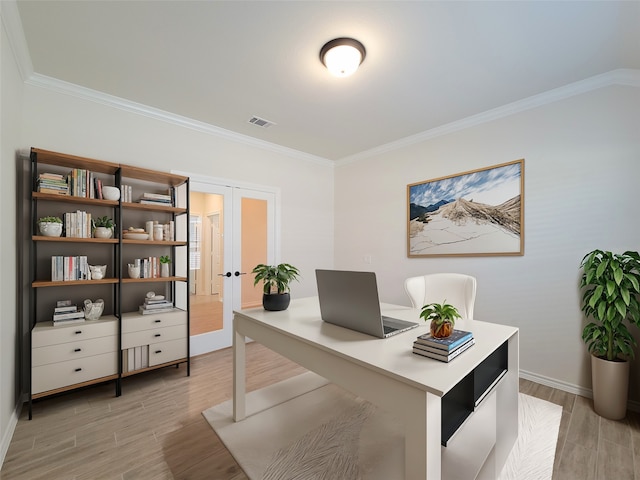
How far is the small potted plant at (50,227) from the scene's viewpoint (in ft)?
7.13

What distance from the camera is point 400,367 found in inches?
40.3

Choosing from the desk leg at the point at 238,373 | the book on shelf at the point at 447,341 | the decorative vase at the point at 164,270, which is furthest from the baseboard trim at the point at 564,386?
the decorative vase at the point at 164,270

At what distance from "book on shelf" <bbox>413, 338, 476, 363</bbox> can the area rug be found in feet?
2.84

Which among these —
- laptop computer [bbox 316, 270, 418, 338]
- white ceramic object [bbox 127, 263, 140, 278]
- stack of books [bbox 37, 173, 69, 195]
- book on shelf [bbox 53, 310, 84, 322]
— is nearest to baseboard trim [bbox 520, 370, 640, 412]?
laptop computer [bbox 316, 270, 418, 338]

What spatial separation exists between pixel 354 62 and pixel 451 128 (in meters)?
1.76

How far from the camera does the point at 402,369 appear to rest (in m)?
1.01

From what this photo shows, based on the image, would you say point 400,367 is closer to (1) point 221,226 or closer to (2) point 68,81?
(1) point 221,226

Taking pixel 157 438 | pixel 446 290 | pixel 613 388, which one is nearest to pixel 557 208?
pixel 446 290

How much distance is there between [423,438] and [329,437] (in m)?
1.13

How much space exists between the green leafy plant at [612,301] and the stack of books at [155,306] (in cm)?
357

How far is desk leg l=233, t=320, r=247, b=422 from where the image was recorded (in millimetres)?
1931

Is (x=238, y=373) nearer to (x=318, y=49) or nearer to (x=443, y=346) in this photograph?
(x=443, y=346)

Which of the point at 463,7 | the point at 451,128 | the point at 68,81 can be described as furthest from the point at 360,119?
the point at 68,81

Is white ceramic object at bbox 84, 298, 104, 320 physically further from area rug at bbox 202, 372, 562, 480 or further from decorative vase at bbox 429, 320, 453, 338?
decorative vase at bbox 429, 320, 453, 338
